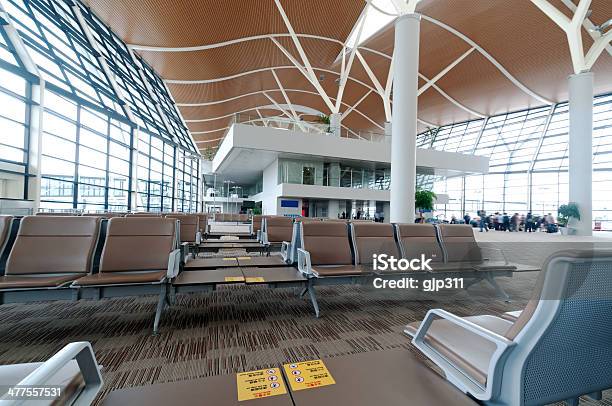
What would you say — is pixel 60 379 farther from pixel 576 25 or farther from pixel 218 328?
pixel 576 25

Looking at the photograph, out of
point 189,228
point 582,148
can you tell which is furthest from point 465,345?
point 582,148

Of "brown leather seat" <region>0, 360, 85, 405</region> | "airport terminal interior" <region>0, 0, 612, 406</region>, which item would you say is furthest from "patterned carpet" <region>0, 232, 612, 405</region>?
"brown leather seat" <region>0, 360, 85, 405</region>

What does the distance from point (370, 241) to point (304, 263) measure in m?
1.02

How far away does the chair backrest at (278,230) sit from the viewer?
235 inches

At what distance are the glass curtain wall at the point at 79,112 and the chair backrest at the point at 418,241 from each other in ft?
32.0

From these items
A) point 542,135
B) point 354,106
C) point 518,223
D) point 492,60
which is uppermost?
point 354,106

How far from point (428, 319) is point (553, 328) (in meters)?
0.46

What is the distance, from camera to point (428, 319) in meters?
1.29

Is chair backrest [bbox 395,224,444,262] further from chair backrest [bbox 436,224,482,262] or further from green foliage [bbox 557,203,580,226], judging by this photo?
green foliage [bbox 557,203,580,226]

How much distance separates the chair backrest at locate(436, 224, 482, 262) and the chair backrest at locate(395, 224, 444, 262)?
0.11 metres

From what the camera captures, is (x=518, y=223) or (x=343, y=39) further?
(x=518, y=223)

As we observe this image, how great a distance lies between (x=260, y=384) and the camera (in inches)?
41.6

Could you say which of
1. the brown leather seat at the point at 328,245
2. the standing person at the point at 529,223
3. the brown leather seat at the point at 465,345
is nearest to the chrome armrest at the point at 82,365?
the brown leather seat at the point at 465,345

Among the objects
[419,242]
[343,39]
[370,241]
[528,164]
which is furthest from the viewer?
[528,164]
